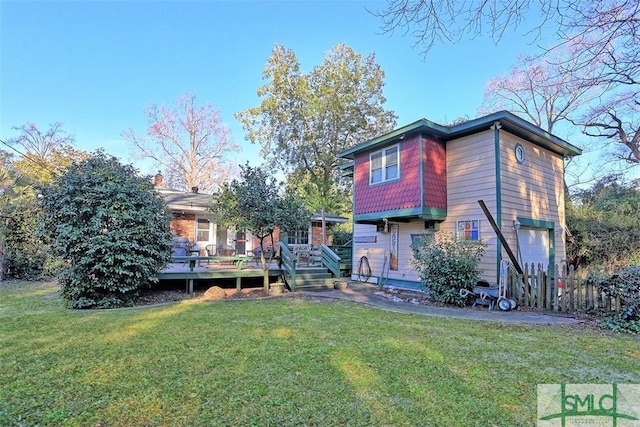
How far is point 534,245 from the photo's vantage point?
10469mm

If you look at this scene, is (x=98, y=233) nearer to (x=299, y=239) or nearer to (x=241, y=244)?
(x=241, y=244)

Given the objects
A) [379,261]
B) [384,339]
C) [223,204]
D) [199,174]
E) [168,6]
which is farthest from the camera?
[199,174]

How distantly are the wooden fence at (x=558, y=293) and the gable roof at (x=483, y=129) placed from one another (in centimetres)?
391

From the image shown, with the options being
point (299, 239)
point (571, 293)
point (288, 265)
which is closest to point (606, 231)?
point (571, 293)

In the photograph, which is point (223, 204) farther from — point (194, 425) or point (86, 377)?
point (194, 425)

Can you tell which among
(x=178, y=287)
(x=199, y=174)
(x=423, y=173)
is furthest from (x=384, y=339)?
(x=199, y=174)

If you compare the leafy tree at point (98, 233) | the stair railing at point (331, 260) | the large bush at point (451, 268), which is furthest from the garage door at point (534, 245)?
the leafy tree at point (98, 233)

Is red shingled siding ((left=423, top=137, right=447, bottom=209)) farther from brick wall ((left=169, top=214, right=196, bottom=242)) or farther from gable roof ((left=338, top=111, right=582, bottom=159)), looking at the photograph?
brick wall ((left=169, top=214, right=196, bottom=242))

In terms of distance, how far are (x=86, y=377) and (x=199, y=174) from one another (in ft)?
85.5

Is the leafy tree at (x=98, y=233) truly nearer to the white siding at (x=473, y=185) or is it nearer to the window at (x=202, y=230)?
the window at (x=202, y=230)

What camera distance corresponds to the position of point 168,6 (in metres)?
8.99

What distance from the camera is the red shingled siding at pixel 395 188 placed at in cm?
1003

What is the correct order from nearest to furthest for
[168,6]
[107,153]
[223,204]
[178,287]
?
[107,153] < [168,6] < [223,204] < [178,287]

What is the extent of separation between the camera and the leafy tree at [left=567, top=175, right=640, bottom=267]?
11289 millimetres
